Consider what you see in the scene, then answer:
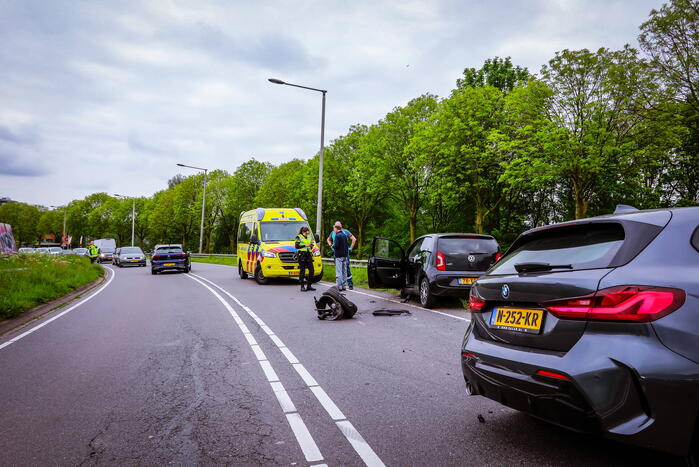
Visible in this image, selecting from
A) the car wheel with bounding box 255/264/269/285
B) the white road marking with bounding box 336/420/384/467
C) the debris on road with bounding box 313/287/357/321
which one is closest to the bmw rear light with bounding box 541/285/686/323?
the white road marking with bounding box 336/420/384/467

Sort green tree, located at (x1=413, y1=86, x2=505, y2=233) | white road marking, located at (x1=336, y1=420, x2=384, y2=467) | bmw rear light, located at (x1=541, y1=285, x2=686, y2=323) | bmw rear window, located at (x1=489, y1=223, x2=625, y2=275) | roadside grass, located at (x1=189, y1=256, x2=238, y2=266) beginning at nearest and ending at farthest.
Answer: bmw rear light, located at (x1=541, y1=285, x2=686, y2=323), bmw rear window, located at (x1=489, y1=223, x2=625, y2=275), white road marking, located at (x1=336, y1=420, x2=384, y2=467), green tree, located at (x1=413, y1=86, x2=505, y2=233), roadside grass, located at (x1=189, y1=256, x2=238, y2=266)

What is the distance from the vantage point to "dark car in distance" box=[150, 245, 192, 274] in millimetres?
25578

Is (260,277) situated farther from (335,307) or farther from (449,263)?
(449,263)

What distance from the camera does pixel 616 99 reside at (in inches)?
828

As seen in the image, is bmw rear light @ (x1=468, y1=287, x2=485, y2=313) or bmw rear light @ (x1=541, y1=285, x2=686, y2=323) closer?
bmw rear light @ (x1=541, y1=285, x2=686, y2=323)

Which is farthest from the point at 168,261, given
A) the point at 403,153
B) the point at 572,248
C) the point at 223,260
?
the point at 572,248

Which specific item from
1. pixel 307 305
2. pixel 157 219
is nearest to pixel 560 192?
pixel 307 305

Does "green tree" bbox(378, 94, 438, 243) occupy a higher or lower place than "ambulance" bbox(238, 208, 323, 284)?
higher

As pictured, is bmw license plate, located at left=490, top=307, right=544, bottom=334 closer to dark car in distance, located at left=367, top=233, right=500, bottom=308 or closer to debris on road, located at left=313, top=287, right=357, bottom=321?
debris on road, located at left=313, top=287, right=357, bottom=321

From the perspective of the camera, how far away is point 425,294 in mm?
10555

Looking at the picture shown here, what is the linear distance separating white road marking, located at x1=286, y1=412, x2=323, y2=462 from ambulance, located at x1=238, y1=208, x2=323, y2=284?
41.2 feet

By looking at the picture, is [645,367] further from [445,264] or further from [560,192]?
[560,192]

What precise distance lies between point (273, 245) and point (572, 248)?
14.5 metres

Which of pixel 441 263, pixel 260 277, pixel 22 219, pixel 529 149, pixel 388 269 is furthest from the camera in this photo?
pixel 22 219
